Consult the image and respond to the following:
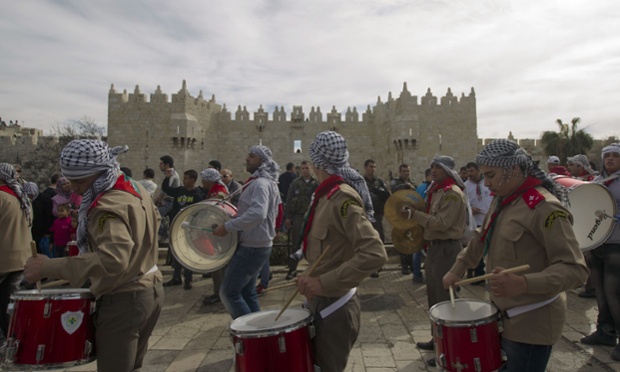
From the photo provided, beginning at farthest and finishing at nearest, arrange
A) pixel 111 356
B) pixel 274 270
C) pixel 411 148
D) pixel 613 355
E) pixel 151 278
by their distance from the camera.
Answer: pixel 411 148, pixel 274 270, pixel 613 355, pixel 151 278, pixel 111 356

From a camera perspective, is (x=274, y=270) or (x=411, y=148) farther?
(x=411, y=148)

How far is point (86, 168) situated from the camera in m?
2.39

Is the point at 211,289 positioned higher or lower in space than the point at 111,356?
lower

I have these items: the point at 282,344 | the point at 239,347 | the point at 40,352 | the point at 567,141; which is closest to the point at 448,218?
the point at 282,344

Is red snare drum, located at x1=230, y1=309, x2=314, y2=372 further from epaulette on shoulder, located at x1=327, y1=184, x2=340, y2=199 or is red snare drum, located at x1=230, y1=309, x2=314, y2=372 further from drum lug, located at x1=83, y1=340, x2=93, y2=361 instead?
drum lug, located at x1=83, y1=340, x2=93, y2=361

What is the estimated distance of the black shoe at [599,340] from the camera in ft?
13.3

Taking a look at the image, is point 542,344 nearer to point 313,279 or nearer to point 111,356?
point 313,279

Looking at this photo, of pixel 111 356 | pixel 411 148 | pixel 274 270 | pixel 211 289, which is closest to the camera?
pixel 111 356

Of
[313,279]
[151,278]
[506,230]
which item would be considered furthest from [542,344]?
[151,278]

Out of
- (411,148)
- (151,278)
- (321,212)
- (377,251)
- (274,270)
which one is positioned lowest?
(274,270)

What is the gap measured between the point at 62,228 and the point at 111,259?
5.87 m

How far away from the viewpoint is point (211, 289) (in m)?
6.57

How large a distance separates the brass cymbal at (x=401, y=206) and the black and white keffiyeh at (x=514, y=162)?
2250 mm

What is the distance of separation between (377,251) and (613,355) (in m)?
3.02
